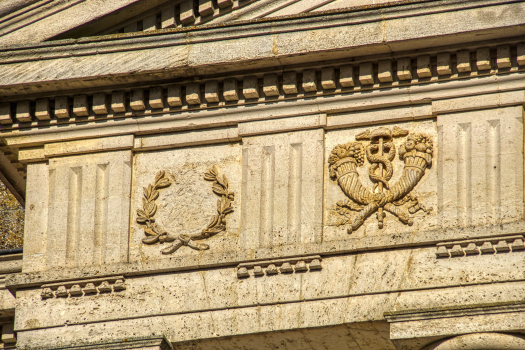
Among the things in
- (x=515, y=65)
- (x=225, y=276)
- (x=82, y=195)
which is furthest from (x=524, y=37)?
(x=82, y=195)

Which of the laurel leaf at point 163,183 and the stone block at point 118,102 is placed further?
the stone block at point 118,102

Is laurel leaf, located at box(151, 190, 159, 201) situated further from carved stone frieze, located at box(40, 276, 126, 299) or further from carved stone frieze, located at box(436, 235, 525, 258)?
carved stone frieze, located at box(436, 235, 525, 258)

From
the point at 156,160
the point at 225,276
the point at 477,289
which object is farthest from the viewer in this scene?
the point at 156,160

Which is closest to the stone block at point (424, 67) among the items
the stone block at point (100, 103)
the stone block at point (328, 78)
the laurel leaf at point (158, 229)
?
the stone block at point (328, 78)

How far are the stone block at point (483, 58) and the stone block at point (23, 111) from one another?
17.1 ft

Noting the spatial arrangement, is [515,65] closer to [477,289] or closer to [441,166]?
[441,166]

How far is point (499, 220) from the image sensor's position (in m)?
13.7

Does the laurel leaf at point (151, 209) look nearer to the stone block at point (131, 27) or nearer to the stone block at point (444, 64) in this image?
the stone block at point (131, 27)

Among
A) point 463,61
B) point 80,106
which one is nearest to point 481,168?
point 463,61

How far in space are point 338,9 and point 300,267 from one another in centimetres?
293

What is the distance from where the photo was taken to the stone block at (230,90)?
15.1m

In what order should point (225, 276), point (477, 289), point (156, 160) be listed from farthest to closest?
point (156, 160), point (225, 276), point (477, 289)

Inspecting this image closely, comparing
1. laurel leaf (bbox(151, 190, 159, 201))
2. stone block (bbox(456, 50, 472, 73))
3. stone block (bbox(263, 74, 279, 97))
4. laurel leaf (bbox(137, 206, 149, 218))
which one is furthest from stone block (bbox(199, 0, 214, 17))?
stone block (bbox(456, 50, 472, 73))

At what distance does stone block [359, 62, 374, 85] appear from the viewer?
1470 centimetres
